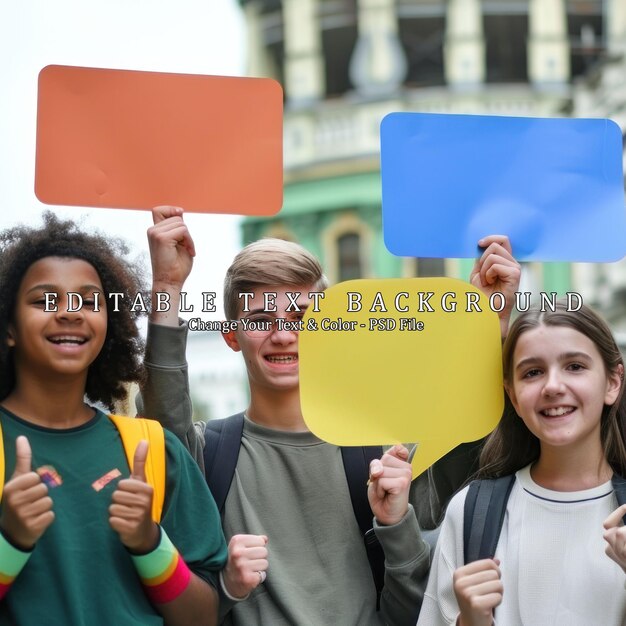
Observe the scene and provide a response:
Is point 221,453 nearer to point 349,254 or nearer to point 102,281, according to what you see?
point 102,281

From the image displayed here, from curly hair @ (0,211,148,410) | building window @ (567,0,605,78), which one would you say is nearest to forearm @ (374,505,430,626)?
curly hair @ (0,211,148,410)

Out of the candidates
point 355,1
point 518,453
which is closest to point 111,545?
point 518,453

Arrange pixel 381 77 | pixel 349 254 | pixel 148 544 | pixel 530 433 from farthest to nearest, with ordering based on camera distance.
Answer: pixel 381 77 < pixel 349 254 < pixel 530 433 < pixel 148 544

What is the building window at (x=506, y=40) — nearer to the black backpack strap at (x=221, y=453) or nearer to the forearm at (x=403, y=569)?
the black backpack strap at (x=221, y=453)

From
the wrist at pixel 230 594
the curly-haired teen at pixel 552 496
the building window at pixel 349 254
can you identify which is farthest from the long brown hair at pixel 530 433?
the building window at pixel 349 254

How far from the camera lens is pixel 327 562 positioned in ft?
6.23

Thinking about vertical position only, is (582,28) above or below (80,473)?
above

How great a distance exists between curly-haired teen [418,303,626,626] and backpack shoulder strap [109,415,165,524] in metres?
0.50

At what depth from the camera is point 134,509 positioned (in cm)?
162

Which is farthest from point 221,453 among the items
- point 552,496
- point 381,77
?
point 381,77

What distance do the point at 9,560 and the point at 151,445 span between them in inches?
12.4

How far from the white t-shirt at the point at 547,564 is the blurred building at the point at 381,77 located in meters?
9.11

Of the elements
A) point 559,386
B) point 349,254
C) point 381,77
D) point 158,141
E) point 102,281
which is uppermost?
point 381,77

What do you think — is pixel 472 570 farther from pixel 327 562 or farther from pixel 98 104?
pixel 98 104
